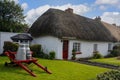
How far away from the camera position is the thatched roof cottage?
25.7 m

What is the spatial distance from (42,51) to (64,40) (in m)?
2.79

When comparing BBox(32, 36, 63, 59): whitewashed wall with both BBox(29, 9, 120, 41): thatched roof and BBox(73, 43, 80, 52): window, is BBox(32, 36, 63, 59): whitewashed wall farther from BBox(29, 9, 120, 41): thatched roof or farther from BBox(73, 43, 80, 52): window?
BBox(73, 43, 80, 52): window

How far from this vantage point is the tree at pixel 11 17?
37934 millimetres

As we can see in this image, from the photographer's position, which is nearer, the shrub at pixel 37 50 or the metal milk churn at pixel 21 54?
the metal milk churn at pixel 21 54

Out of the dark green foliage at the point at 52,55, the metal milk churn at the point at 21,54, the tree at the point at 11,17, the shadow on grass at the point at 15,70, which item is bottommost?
the shadow on grass at the point at 15,70

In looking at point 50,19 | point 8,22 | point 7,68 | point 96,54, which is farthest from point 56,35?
point 8,22

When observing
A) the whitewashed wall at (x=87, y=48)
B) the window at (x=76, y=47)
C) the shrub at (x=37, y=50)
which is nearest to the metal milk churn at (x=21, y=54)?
the shrub at (x=37, y=50)

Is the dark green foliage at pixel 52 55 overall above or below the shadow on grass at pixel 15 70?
above

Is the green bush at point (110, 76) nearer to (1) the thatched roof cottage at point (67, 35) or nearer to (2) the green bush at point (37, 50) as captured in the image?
(1) the thatched roof cottage at point (67, 35)

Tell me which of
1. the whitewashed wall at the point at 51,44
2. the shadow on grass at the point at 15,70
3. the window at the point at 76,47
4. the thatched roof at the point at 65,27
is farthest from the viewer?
the window at the point at 76,47

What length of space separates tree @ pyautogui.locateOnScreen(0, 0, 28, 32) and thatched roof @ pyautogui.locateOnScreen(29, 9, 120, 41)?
907cm

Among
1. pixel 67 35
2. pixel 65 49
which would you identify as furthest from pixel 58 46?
pixel 67 35

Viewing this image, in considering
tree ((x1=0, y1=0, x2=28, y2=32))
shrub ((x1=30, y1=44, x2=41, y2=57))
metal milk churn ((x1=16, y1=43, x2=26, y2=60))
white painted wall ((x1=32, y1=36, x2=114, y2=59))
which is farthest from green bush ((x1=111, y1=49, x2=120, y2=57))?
metal milk churn ((x1=16, y1=43, x2=26, y2=60))

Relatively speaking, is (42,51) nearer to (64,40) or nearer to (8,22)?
(64,40)
